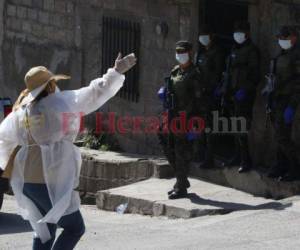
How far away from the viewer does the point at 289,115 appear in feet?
30.1

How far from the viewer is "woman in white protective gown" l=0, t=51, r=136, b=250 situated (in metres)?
5.87

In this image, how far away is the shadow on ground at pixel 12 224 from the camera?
29.0 feet

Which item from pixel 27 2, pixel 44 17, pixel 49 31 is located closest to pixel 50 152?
pixel 49 31

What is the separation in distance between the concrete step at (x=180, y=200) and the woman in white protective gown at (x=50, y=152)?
124 inches

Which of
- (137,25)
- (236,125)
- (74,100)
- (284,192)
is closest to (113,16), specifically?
(137,25)

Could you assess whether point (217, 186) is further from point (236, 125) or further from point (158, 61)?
point (158, 61)

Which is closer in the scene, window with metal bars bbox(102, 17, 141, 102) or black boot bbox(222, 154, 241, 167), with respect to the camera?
Result: black boot bbox(222, 154, 241, 167)

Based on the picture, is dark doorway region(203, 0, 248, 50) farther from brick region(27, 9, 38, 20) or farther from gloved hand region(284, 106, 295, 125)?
brick region(27, 9, 38, 20)

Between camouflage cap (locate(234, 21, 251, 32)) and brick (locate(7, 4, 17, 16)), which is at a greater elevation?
brick (locate(7, 4, 17, 16))

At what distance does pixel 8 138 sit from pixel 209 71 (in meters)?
4.60

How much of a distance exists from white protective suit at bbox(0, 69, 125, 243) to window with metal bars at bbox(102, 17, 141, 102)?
19.7 ft

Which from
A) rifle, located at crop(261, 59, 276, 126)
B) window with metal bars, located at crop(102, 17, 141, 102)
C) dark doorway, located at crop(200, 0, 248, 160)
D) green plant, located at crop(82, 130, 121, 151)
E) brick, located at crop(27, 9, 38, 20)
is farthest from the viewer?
brick, located at crop(27, 9, 38, 20)

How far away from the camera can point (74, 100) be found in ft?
19.5

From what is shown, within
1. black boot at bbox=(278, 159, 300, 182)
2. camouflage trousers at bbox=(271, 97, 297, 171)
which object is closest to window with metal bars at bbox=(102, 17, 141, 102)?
camouflage trousers at bbox=(271, 97, 297, 171)
